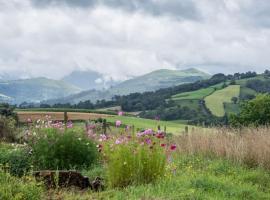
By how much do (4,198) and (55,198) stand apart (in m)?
1.31

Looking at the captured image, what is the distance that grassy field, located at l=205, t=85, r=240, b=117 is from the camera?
306 feet

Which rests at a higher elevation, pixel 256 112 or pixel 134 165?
pixel 256 112

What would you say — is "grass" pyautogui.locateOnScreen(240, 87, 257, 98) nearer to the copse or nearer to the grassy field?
the grassy field

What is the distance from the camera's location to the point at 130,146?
8.80m

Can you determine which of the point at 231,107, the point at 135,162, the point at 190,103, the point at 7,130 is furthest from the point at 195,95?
the point at 135,162

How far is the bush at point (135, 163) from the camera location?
8.52 m

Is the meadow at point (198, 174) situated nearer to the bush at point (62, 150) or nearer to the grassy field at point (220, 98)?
the bush at point (62, 150)

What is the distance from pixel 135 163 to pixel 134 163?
0.03 metres

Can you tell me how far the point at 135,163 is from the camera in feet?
28.0

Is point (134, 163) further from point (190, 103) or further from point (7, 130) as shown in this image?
point (190, 103)

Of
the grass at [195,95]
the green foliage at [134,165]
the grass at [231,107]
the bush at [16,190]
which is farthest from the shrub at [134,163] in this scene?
the grass at [195,95]

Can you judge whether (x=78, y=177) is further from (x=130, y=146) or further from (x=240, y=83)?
(x=240, y=83)

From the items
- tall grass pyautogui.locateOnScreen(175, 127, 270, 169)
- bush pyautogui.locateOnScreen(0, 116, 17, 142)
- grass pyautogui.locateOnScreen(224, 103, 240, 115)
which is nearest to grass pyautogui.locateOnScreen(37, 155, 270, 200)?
tall grass pyautogui.locateOnScreen(175, 127, 270, 169)

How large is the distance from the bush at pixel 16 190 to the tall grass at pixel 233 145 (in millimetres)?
7124
